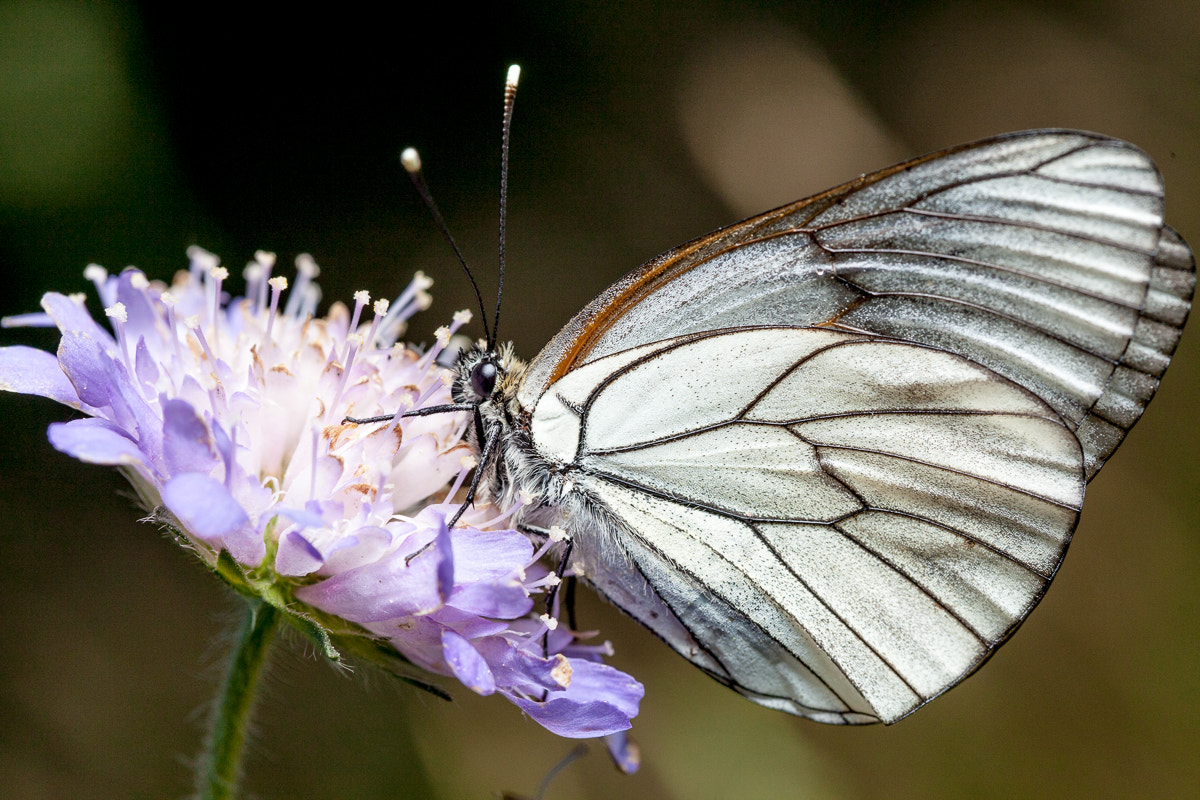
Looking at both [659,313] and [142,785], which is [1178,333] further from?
[142,785]

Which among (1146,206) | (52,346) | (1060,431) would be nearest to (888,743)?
(1060,431)

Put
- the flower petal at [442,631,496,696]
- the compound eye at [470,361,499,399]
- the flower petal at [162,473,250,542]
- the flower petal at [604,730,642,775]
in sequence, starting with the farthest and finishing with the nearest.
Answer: the flower petal at [604,730,642,775]
the compound eye at [470,361,499,399]
the flower petal at [442,631,496,696]
the flower petal at [162,473,250,542]

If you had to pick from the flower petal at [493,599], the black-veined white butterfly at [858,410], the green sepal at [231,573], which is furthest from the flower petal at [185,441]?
the black-veined white butterfly at [858,410]

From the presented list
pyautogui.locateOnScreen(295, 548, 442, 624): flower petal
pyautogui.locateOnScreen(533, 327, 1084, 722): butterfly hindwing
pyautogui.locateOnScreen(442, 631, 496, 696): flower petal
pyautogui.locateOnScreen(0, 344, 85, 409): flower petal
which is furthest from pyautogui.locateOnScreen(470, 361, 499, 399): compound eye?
pyautogui.locateOnScreen(0, 344, 85, 409): flower petal

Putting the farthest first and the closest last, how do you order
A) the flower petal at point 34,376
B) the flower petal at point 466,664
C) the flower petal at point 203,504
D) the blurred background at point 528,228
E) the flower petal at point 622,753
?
the blurred background at point 528,228 < the flower petal at point 622,753 < the flower petal at point 34,376 < the flower petal at point 466,664 < the flower petal at point 203,504

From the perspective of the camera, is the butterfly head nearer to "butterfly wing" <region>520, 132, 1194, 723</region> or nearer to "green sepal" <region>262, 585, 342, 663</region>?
"butterfly wing" <region>520, 132, 1194, 723</region>

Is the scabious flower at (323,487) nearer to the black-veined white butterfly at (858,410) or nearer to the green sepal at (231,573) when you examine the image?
the green sepal at (231,573)

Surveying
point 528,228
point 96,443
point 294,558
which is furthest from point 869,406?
point 528,228
